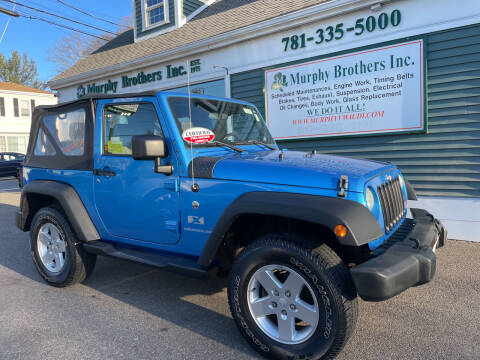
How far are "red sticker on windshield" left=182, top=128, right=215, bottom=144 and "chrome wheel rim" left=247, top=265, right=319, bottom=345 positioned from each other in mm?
1213

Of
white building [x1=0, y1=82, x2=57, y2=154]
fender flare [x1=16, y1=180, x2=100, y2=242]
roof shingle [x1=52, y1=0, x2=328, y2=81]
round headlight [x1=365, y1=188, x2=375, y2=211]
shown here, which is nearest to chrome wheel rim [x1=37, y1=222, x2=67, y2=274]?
fender flare [x1=16, y1=180, x2=100, y2=242]

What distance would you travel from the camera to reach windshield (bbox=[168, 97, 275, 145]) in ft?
11.1

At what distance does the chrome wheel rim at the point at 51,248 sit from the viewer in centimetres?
409

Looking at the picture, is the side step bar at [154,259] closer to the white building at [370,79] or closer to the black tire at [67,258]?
the black tire at [67,258]

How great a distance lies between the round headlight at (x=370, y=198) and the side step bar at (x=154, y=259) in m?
1.29

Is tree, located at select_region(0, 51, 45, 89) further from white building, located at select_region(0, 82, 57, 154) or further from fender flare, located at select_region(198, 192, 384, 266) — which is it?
fender flare, located at select_region(198, 192, 384, 266)

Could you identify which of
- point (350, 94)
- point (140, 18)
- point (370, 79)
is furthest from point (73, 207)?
point (140, 18)

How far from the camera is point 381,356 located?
8.68ft

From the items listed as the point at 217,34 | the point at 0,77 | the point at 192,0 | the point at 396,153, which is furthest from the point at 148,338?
the point at 0,77

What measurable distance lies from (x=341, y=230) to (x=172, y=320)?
177 centimetres

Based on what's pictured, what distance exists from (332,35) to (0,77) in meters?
44.5

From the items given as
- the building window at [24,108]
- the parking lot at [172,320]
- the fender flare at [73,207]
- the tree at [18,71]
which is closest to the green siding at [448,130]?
the parking lot at [172,320]

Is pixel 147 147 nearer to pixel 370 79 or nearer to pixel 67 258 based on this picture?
pixel 67 258

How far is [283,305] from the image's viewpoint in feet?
8.56
